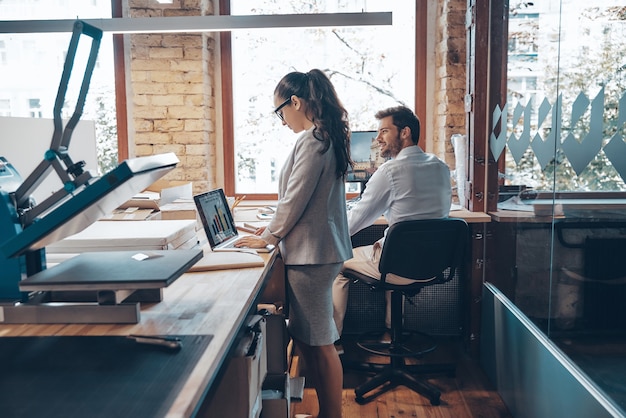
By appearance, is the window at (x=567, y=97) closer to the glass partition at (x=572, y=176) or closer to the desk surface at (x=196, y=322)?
the glass partition at (x=572, y=176)

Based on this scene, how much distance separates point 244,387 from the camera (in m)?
1.52

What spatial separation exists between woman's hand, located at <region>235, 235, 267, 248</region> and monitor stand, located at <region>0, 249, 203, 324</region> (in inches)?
27.7

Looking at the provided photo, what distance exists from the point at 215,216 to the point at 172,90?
2.09 m

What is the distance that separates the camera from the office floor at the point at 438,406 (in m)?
2.68

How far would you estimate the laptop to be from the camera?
7.34ft

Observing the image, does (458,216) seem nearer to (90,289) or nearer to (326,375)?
(326,375)

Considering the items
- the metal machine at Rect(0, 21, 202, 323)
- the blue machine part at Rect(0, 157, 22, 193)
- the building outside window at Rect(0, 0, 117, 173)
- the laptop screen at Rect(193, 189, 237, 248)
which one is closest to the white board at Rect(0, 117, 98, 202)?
the laptop screen at Rect(193, 189, 237, 248)

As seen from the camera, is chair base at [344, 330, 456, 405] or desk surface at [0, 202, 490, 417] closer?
desk surface at [0, 202, 490, 417]

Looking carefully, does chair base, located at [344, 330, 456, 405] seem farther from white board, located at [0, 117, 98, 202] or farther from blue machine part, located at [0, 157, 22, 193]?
blue machine part, located at [0, 157, 22, 193]

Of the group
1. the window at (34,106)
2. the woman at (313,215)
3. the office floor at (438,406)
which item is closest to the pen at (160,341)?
the woman at (313,215)

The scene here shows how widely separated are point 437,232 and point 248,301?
4.23 ft

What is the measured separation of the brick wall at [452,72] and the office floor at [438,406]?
169 centimetres

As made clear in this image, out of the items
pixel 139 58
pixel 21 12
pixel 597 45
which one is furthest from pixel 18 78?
pixel 597 45

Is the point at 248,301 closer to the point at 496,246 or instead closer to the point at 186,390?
the point at 186,390
